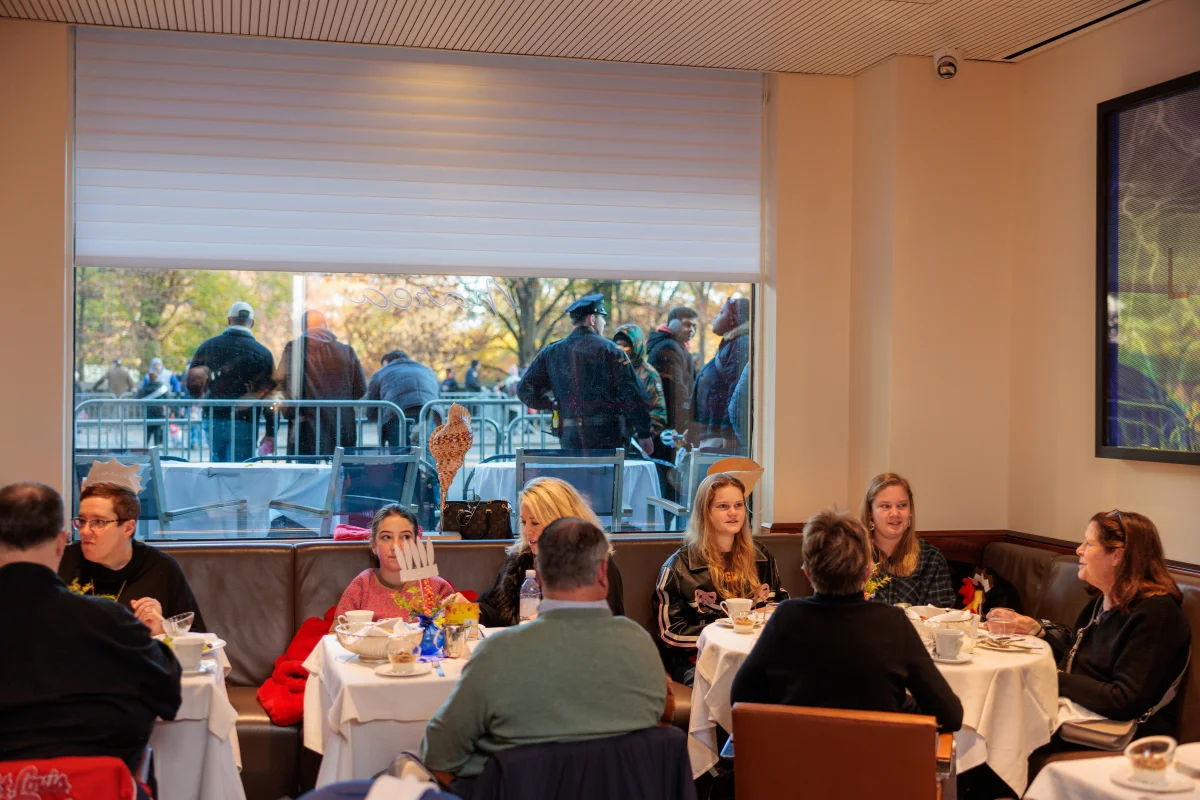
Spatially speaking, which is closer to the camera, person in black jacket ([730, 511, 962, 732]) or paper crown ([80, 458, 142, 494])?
person in black jacket ([730, 511, 962, 732])

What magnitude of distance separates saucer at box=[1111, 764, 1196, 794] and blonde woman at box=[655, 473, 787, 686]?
78.9 inches

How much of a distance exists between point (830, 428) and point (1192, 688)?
2.22m

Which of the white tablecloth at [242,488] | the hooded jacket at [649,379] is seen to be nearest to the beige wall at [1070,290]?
the hooded jacket at [649,379]

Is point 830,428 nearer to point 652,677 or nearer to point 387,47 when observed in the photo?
point 387,47

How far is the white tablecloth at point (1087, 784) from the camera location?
239 cm

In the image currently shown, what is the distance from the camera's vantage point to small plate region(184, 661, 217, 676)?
134 inches

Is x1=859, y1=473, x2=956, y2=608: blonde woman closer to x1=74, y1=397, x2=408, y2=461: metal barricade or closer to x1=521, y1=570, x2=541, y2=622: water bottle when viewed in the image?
x1=521, y1=570, x2=541, y2=622: water bottle

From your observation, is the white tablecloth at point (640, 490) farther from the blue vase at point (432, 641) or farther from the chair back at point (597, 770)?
the chair back at point (597, 770)

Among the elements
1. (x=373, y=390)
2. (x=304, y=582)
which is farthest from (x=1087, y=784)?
(x=373, y=390)

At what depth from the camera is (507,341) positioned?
5617 mm

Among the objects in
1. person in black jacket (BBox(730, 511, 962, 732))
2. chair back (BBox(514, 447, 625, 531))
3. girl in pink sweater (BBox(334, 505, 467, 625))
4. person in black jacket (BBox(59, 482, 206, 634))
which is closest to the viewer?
person in black jacket (BBox(730, 511, 962, 732))

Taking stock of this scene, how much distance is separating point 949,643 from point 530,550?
1.64 m

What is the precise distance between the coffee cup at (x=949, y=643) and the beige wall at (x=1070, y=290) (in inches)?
55.2

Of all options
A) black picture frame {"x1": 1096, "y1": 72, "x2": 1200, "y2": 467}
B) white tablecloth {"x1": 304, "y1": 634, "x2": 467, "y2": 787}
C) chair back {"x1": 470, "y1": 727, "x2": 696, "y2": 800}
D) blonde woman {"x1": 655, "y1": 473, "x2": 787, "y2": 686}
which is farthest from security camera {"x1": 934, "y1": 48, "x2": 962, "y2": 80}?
chair back {"x1": 470, "y1": 727, "x2": 696, "y2": 800}
